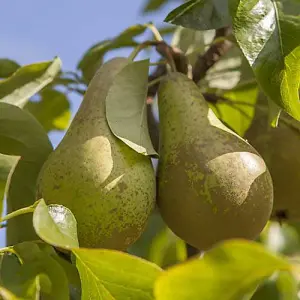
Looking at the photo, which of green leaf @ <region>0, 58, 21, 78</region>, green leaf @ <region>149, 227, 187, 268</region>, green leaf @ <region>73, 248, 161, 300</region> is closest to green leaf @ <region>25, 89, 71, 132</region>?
green leaf @ <region>0, 58, 21, 78</region>

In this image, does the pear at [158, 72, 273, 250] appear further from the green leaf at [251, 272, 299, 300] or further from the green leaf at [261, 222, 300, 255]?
the green leaf at [261, 222, 300, 255]

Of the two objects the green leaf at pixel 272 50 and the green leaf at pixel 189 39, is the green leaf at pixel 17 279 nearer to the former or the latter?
the green leaf at pixel 272 50

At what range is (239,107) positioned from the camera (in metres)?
1.39

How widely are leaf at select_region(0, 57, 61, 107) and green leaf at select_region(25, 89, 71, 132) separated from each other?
223 millimetres

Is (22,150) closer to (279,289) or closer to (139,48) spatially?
(139,48)

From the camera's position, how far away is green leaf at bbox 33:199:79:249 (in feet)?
2.48

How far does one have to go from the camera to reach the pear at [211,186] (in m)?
0.95

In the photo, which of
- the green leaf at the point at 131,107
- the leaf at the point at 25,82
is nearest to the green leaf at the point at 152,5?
the leaf at the point at 25,82

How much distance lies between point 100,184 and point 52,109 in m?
0.63

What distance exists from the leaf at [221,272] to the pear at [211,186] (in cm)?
41

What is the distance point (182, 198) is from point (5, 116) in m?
0.34

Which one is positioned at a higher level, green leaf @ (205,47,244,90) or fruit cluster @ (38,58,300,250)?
fruit cluster @ (38,58,300,250)

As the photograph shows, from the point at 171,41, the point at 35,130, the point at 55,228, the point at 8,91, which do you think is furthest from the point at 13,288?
the point at 171,41

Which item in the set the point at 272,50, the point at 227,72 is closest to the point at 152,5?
the point at 227,72
